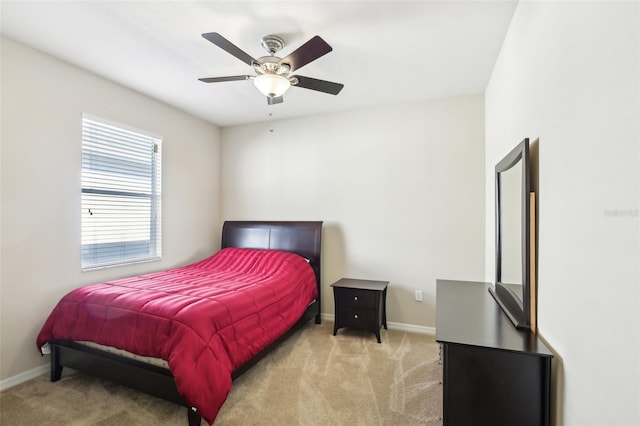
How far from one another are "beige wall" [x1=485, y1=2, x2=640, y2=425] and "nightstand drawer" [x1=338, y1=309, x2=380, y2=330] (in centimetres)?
187

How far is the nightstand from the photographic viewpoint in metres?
3.06

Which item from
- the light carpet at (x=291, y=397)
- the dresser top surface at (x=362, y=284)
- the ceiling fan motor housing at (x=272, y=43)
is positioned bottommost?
the light carpet at (x=291, y=397)

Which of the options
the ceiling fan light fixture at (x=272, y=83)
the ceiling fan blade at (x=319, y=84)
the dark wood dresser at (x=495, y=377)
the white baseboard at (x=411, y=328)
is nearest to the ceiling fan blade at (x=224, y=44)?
the ceiling fan light fixture at (x=272, y=83)

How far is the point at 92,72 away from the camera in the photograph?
2.78m

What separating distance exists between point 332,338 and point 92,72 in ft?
11.5

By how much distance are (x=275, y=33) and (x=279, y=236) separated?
2.35 meters

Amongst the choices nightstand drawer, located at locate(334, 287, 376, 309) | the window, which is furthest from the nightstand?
the window

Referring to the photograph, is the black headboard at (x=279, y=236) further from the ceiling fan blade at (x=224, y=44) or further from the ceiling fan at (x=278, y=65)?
the ceiling fan blade at (x=224, y=44)

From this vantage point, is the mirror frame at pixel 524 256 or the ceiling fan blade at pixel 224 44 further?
the ceiling fan blade at pixel 224 44

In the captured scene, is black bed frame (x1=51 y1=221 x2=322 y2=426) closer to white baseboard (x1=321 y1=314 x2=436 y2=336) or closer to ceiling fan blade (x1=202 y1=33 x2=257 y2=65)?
Result: white baseboard (x1=321 y1=314 x2=436 y2=336)

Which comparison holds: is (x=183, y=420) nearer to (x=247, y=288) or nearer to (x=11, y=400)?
(x=247, y=288)

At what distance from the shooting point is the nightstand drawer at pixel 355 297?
3076 mm

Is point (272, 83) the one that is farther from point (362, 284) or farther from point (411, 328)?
point (411, 328)

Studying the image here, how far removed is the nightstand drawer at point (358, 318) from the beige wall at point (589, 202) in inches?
73.6
